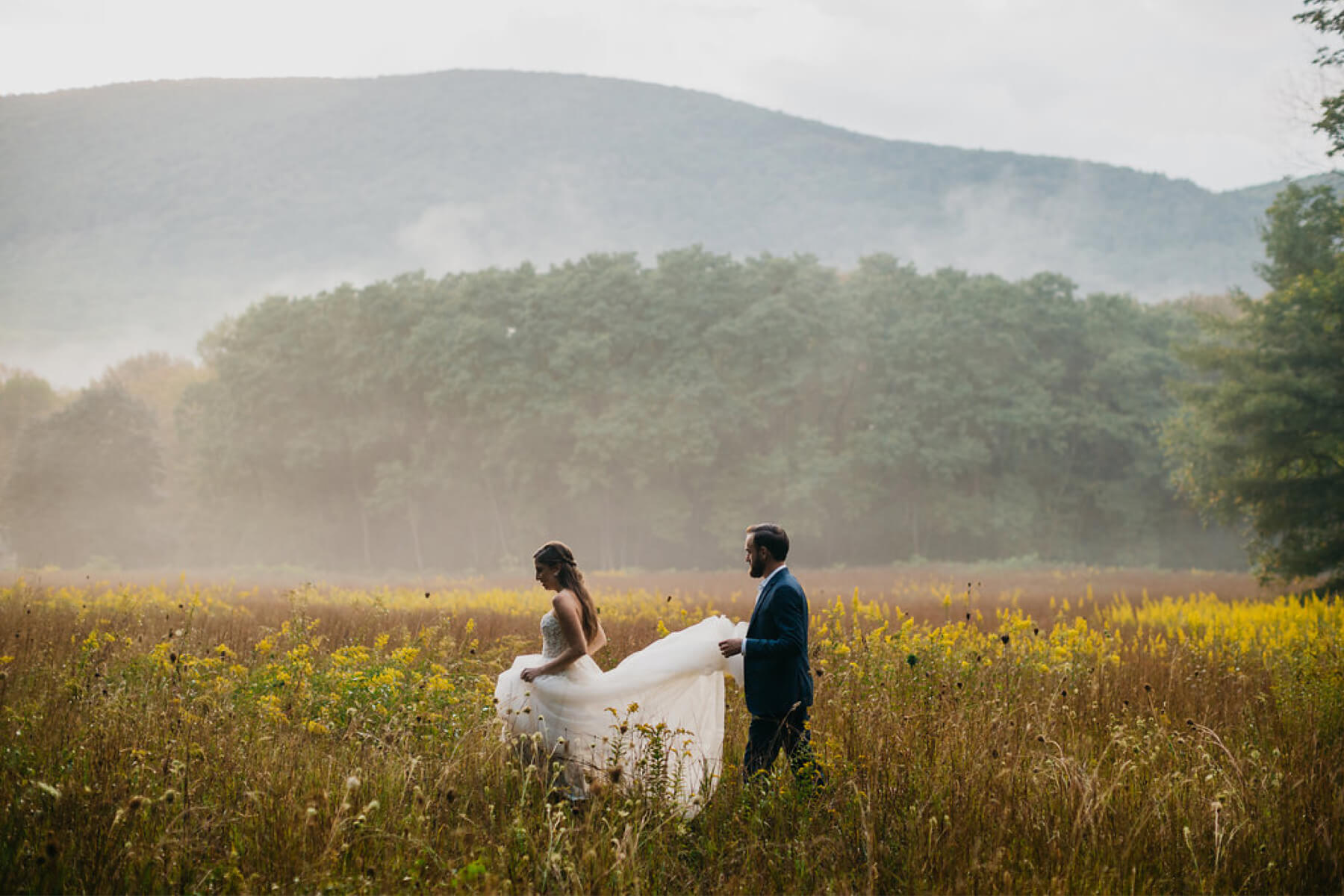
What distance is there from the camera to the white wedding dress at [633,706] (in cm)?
515

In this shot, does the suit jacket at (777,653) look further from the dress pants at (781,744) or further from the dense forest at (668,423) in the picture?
the dense forest at (668,423)

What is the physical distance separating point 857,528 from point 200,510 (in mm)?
36584

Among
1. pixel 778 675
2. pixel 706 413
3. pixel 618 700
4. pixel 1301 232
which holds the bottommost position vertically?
pixel 618 700

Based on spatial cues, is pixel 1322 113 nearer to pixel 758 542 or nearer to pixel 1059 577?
pixel 1059 577

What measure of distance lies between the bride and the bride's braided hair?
0.01 m

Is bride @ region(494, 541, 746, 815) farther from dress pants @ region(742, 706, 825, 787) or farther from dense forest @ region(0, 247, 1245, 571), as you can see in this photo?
dense forest @ region(0, 247, 1245, 571)

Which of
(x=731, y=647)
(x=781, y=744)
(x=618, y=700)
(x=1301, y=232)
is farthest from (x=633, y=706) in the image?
(x=1301, y=232)

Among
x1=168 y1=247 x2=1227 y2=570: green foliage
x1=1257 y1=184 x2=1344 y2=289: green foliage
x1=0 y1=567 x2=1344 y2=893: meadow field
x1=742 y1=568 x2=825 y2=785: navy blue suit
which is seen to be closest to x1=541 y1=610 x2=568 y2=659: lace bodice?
x1=0 y1=567 x2=1344 y2=893: meadow field

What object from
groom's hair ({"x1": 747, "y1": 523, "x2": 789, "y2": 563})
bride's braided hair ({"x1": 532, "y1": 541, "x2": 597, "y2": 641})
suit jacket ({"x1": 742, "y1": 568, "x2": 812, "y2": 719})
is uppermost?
groom's hair ({"x1": 747, "y1": 523, "x2": 789, "y2": 563})

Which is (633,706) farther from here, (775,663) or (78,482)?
(78,482)

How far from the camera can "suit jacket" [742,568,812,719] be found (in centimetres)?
499

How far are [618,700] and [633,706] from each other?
0.37 metres

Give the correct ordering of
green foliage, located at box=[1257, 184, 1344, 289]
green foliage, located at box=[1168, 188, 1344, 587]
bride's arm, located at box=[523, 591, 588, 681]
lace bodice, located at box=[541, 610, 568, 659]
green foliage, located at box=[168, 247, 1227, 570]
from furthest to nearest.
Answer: green foliage, located at box=[168, 247, 1227, 570] < green foliage, located at box=[1257, 184, 1344, 289] < green foliage, located at box=[1168, 188, 1344, 587] < lace bodice, located at box=[541, 610, 568, 659] < bride's arm, located at box=[523, 591, 588, 681]

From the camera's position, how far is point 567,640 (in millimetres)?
5527
